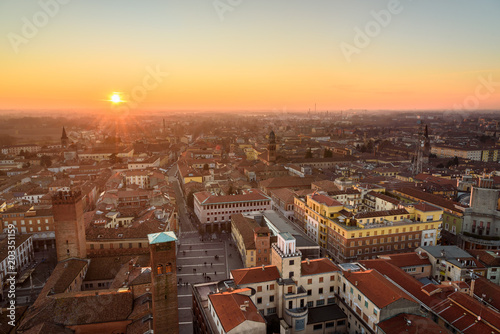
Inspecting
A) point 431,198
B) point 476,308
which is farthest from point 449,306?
point 431,198

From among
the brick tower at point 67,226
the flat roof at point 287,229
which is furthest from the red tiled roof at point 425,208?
the brick tower at point 67,226

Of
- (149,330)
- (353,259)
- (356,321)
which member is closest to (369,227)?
(353,259)

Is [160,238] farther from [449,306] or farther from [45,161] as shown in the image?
[45,161]

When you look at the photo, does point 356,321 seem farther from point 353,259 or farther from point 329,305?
point 353,259

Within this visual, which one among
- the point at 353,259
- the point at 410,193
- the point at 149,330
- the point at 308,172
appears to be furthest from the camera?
the point at 308,172

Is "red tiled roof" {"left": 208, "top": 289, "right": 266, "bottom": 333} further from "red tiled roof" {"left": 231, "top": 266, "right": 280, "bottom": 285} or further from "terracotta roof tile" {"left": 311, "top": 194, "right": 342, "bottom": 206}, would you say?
"terracotta roof tile" {"left": 311, "top": 194, "right": 342, "bottom": 206}

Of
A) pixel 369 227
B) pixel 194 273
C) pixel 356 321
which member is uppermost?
pixel 369 227
